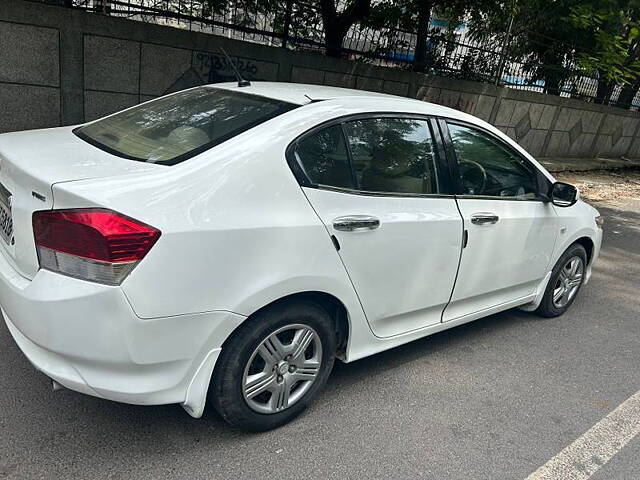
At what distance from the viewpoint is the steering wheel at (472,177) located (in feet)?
10.8

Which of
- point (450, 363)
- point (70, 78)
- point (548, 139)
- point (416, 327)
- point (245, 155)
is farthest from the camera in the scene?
point (548, 139)

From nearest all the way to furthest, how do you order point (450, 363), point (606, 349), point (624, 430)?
point (624, 430) → point (450, 363) → point (606, 349)

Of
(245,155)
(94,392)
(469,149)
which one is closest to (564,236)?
(469,149)

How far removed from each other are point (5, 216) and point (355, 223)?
5.32 feet

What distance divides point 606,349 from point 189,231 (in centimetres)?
336

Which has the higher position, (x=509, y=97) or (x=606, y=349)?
(x=509, y=97)

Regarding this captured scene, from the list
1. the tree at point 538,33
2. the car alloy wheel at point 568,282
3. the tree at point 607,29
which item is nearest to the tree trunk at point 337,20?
the tree at point 538,33

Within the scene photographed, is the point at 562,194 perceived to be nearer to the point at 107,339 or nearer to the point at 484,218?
the point at 484,218

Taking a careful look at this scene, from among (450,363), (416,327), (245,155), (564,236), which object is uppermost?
(245,155)

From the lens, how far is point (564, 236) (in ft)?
13.2

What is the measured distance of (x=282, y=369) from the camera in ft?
8.43

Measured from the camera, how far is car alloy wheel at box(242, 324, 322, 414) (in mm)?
2479

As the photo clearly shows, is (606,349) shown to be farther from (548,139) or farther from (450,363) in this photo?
(548,139)

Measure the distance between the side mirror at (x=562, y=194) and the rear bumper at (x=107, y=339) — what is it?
266cm
